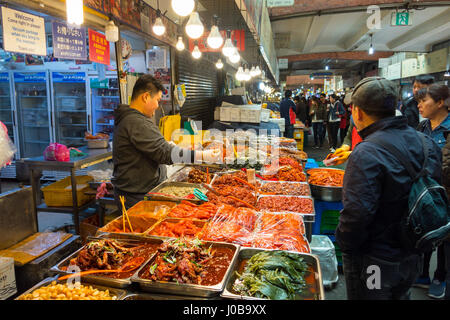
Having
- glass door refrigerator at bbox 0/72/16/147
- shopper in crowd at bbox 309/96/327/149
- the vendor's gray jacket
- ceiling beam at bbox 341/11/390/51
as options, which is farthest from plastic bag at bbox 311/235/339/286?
shopper in crowd at bbox 309/96/327/149

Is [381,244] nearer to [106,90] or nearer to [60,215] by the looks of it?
[60,215]

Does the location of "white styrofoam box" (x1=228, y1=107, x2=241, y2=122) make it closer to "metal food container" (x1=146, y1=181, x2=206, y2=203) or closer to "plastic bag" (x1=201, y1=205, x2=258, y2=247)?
"metal food container" (x1=146, y1=181, x2=206, y2=203)

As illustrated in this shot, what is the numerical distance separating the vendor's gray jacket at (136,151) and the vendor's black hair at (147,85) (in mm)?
195

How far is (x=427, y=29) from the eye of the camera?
12516mm

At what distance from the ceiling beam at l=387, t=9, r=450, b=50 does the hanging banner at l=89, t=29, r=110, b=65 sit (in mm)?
12125

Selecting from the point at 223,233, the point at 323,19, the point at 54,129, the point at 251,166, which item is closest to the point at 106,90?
the point at 54,129

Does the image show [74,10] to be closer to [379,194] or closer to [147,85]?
[147,85]

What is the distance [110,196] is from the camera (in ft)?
14.4

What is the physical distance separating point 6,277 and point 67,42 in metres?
2.71

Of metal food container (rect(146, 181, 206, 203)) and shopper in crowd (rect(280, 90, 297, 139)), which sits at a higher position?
shopper in crowd (rect(280, 90, 297, 139))

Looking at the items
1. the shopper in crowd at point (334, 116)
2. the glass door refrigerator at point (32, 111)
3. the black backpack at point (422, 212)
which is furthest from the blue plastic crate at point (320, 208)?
the shopper in crowd at point (334, 116)

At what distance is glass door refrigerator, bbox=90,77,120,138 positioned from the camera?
7386mm

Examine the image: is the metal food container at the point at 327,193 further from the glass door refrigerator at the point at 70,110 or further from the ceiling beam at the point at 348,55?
the ceiling beam at the point at 348,55

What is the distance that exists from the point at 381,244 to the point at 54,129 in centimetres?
775
